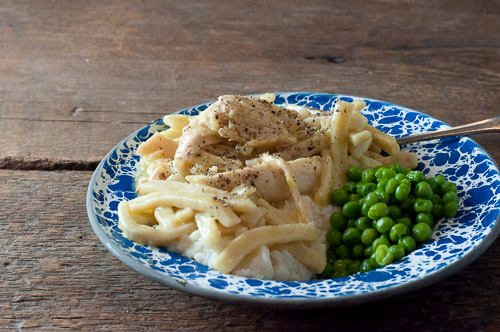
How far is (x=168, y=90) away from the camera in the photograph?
6.00 meters

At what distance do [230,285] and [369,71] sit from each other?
4.07 metres

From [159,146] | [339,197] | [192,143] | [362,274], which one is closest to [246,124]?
[192,143]

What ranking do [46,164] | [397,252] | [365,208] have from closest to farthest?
[397,252], [365,208], [46,164]

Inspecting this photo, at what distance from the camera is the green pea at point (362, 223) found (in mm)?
3504

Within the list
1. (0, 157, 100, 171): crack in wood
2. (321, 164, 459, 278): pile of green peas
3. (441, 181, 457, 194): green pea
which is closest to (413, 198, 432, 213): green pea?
(321, 164, 459, 278): pile of green peas

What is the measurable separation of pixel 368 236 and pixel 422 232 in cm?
32

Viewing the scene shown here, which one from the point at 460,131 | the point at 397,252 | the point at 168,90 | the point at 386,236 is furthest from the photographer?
the point at 168,90

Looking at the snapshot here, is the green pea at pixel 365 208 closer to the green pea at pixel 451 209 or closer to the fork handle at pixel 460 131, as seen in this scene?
the green pea at pixel 451 209

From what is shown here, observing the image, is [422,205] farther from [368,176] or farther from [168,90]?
[168,90]

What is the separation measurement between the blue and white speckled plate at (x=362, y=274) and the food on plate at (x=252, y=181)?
126mm

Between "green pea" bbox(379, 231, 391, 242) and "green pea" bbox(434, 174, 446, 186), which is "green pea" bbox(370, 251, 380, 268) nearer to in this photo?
"green pea" bbox(379, 231, 391, 242)

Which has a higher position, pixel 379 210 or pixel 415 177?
pixel 415 177

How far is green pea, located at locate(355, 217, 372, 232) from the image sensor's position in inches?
138

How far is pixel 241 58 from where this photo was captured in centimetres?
670
